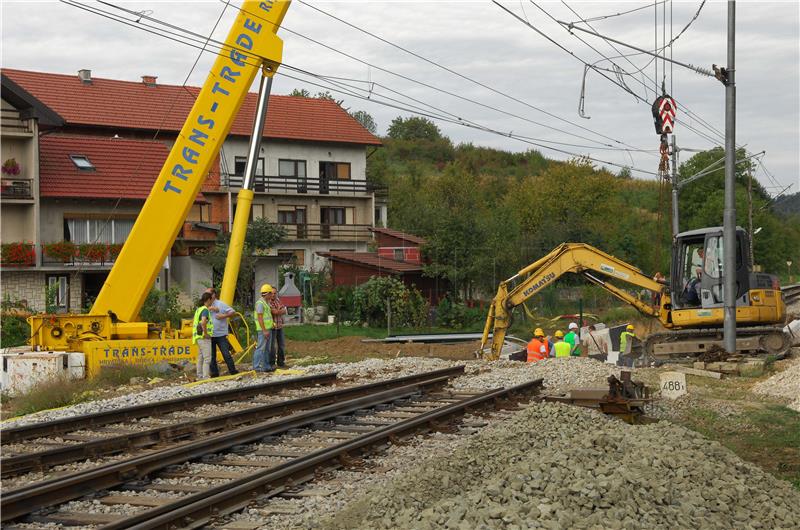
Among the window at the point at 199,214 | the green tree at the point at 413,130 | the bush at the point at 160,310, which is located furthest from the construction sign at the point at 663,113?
the green tree at the point at 413,130

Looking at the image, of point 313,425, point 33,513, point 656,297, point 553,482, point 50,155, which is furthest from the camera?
point 50,155

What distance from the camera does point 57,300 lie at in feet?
118

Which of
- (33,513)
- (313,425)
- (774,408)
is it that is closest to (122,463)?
(33,513)

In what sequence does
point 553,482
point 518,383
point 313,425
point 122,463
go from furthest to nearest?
point 518,383
point 313,425
point 122,463
point 553,482

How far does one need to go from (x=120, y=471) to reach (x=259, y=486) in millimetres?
1456

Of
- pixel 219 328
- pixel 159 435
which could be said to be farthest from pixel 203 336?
pixel 159 435

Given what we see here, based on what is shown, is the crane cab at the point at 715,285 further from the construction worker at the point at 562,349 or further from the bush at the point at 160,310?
the bush at the point at 160,310

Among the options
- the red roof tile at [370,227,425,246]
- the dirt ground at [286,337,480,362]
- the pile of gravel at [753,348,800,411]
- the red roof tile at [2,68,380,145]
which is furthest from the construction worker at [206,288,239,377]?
the red roof tile at [2,68,380,145]

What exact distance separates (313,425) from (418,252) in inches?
1417

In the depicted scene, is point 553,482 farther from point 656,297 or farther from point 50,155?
point 50,155

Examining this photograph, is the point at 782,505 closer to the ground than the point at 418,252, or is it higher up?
closer to the ground

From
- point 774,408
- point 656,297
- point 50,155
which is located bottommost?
point 774,408

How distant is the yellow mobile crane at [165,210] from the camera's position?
1839cm

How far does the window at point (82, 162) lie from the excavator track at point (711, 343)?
24.5m
